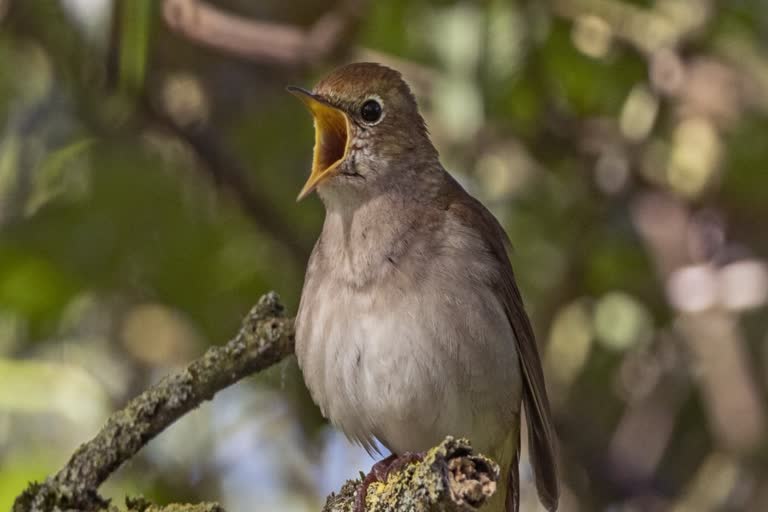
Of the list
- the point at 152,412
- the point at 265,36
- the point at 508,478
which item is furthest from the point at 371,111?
the point at 152,412

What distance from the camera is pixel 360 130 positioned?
5227mm

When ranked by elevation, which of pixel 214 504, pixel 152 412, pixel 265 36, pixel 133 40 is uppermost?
pixel 265 36

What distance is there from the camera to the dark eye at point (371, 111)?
5.27 m

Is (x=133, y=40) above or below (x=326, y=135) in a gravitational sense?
above

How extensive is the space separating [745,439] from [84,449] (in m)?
3.73

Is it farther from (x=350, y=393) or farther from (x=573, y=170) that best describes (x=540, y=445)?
(x=573, y=170)

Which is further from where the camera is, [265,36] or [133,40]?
[265,36]

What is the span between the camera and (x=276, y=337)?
13.9ft

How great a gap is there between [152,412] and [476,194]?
10.7 ft

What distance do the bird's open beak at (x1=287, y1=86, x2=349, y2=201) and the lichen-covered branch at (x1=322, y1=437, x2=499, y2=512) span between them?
1.83 m

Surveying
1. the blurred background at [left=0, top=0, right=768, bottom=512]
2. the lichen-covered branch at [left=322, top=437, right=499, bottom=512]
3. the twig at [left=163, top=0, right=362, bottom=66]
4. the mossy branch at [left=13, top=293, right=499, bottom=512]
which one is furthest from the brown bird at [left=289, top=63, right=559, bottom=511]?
the lichen-covered branch at [left=322, top=437, right=499, bottom=512]

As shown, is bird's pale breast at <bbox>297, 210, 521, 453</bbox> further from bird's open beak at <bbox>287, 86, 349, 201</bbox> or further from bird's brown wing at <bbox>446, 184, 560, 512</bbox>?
bird's open beak at <bbox>287, 86, 349, 201</bbox>

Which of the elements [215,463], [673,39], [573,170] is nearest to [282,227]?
[215,463]

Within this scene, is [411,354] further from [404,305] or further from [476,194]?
[476,194]
